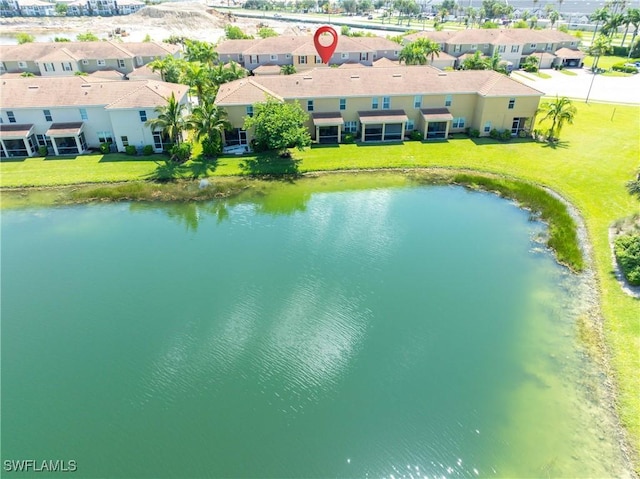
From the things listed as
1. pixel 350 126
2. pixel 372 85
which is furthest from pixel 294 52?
pixel 350 126

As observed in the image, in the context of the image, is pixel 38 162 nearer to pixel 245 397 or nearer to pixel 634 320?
pixel 245 397

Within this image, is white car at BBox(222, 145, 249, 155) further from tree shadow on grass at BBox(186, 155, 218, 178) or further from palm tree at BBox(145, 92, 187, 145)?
palm tree at BBox(145, 92, 187, 145)

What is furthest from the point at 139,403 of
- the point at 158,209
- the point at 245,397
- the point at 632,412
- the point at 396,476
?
the point at 632,412

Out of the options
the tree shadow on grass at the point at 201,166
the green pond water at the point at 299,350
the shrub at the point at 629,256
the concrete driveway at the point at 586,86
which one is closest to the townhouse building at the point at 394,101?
the tree shadow on grass at the point at 201,166

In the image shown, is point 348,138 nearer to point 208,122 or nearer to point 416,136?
point 416,136

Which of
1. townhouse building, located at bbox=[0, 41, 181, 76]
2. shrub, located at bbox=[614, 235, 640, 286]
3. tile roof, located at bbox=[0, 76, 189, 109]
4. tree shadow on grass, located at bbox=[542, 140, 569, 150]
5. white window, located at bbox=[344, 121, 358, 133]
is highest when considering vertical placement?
townhouse building, located at bbox=[0, 41, 181, 76]

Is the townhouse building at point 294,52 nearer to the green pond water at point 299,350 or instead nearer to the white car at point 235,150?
the white car at point 235,150

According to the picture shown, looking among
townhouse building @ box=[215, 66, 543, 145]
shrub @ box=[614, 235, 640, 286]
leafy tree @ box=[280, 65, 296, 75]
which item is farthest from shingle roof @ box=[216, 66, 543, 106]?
shrub @ box=[614, 235, 640, 286]
